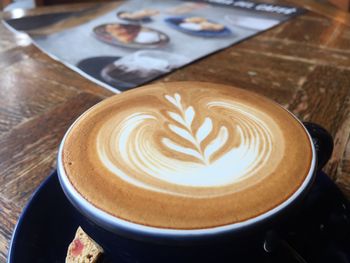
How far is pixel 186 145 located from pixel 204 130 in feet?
0.09

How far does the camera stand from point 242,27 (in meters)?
0.80

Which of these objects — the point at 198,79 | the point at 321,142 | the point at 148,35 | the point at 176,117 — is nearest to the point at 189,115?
the point at 176,117

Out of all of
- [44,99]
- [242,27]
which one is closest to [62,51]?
[44,99]

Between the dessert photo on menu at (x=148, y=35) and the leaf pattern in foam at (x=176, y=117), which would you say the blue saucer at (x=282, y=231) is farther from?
the dessert photo on menu at (x=148, y=35)

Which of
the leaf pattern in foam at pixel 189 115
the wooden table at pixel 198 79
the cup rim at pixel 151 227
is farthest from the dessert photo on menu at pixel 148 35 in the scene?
the cup rim at pixel 151 227

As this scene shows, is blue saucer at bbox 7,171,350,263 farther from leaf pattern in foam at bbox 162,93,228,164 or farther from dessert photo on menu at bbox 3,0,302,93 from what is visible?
dessert photo on menu at bbox 3,0,302,93

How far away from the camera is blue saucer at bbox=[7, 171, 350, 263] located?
1.04 ft

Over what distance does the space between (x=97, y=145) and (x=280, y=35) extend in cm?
59

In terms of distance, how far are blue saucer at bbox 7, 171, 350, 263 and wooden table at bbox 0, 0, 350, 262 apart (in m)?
0.02

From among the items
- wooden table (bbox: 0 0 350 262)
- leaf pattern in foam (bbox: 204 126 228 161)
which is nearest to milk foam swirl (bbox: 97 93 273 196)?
leaf pattern in foam (bbox: 204 126 228 161)

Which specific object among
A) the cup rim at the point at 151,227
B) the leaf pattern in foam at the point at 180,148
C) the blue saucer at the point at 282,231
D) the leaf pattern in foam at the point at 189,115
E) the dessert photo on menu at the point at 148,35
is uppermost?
the leaf pattern in foam at the point at 189,115

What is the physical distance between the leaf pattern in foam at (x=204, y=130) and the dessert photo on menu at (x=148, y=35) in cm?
25

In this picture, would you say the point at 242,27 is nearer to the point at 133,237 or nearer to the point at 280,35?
the point at 280,35

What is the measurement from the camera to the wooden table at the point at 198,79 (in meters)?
0.42
